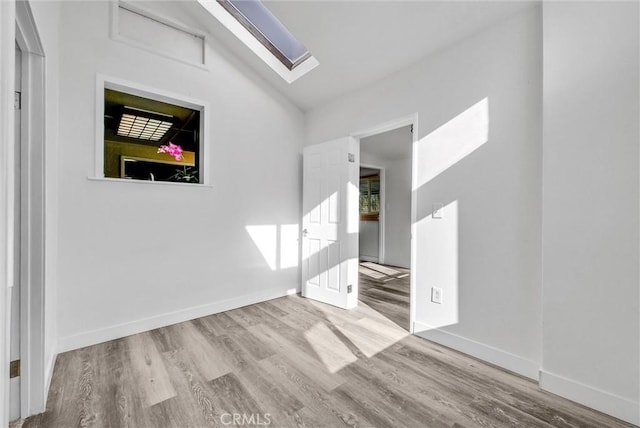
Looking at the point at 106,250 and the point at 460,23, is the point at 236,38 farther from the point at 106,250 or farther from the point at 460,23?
the point at 106,250

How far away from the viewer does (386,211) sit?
589cm

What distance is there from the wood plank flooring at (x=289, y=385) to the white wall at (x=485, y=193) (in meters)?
0.25

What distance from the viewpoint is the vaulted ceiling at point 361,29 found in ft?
6.73

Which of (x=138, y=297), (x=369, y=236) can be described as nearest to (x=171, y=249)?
(x=138, y=297)

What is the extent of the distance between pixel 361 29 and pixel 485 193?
167cm

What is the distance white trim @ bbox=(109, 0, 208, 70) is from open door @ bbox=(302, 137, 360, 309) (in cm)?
156

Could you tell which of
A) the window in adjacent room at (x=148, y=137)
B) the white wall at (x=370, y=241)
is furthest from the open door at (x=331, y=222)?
the white wall at (x=370, y=241)

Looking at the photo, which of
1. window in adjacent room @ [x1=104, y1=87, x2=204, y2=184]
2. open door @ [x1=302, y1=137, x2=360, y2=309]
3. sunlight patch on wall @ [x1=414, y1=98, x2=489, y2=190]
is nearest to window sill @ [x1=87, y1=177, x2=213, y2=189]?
window in adjacent room @ [x1=104, y1=87, x2=204, y2=184]

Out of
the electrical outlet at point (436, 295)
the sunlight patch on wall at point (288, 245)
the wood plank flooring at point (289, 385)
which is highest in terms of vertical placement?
the sunlight patch on wall at point (288, 245)

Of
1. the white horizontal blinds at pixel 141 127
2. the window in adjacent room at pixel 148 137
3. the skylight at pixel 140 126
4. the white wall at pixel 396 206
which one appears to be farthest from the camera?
the white wall at pixel 396 206

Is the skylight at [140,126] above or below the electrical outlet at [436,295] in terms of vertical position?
above

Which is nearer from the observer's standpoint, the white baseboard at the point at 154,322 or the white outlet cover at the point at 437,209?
the white baseboard at the point at 154,322

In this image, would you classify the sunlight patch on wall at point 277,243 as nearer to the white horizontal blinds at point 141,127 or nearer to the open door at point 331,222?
the open door at point 331,222

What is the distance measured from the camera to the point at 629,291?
59.2 inches
